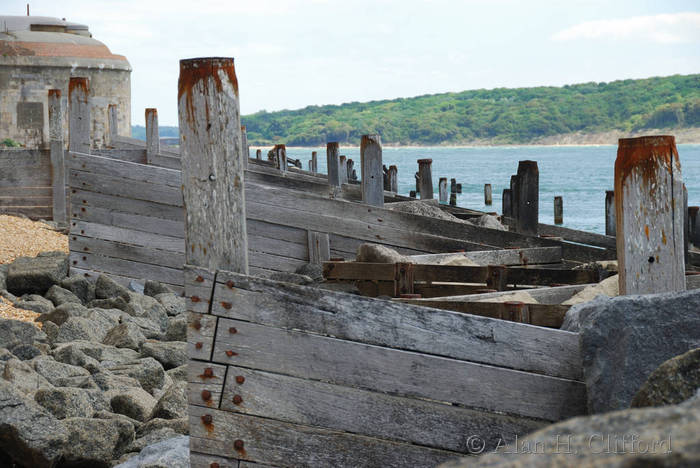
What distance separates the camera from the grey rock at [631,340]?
3.43 m

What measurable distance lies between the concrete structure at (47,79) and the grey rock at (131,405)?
80.2ft

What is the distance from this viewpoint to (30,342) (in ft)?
24.7

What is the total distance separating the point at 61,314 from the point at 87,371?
1.98 metres

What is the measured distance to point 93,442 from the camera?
5.21m

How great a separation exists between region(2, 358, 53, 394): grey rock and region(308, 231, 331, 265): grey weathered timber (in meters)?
3.39

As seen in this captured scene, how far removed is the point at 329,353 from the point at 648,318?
144 cm

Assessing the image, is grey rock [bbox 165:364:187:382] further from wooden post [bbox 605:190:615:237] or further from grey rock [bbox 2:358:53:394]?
wooden post [bbox 605:190:615:237]

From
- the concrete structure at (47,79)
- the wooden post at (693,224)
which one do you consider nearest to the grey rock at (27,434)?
the wooden post at (693,224)

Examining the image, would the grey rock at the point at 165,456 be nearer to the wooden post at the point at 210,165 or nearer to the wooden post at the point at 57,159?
the wooden post at the point at 210,165

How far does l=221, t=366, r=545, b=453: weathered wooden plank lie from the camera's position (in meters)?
3.71

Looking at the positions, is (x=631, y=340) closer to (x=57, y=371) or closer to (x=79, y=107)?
(x=57, y=371)

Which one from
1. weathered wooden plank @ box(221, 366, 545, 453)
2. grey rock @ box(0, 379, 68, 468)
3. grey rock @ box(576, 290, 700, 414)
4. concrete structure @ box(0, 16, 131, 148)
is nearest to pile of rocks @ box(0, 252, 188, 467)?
grey rock @ box(0, 379, 68, 468)

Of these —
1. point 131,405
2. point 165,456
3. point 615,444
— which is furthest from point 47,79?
point 615,444

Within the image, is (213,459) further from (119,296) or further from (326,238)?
(119,296)
